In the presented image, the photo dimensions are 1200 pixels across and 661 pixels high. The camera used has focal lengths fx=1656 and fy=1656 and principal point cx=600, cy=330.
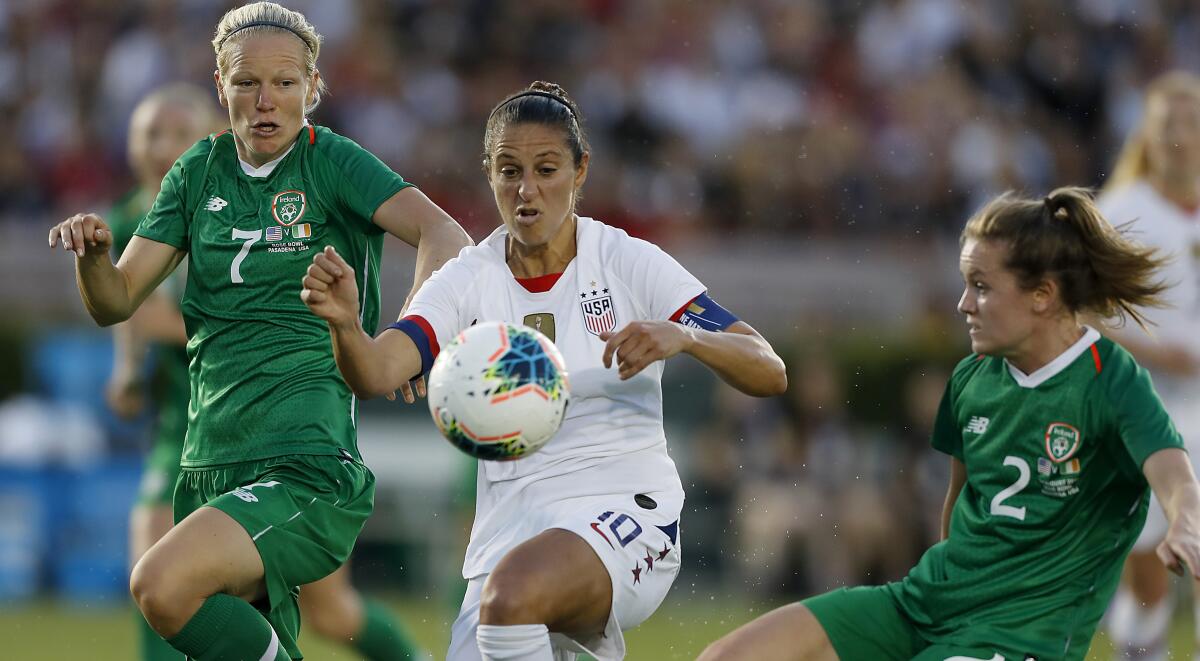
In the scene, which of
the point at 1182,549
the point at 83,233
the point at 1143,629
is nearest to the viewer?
the point at 1182,549

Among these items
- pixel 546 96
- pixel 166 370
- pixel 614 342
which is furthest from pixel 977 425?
pixel 166 370

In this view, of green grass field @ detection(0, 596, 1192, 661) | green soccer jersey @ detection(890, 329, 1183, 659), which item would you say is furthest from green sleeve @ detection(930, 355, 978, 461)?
green grass field @ detection(0, 596, 1192, 661)

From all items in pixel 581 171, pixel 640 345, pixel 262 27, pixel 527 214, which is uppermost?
pixel 262 27

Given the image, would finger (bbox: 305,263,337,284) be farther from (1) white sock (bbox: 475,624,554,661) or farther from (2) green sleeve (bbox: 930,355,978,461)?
(2) green sleeve (bbox: 930,355,978,461)

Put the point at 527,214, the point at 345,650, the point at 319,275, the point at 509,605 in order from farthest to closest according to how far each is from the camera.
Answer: the point at 345,650
the point at 527,214
the point at 509,605
the point at 319,275

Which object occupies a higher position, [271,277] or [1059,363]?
[271,277]

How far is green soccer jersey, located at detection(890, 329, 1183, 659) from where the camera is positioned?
4.98 meters

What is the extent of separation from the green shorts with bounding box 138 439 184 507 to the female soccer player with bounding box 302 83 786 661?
236 centimetres

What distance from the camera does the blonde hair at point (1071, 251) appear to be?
5.18 metres

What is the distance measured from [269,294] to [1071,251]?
2.64 metres

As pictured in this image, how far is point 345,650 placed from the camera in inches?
452

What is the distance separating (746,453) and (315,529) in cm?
773

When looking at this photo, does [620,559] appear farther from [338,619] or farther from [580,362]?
[338,619]

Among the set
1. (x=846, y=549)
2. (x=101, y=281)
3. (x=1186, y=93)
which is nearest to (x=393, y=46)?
(x=846, y=549)
